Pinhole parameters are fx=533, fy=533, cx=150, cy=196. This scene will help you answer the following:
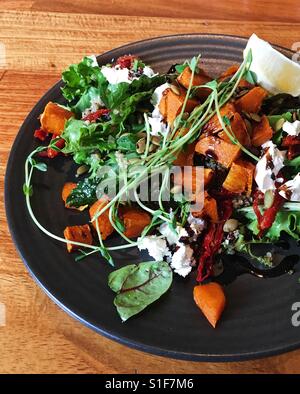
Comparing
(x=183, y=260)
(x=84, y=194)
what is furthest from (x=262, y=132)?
(x=84, y=194)

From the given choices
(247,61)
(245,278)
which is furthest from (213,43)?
(245,278)

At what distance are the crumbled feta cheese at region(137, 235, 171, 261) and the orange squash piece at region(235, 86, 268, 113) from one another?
16.0 inches

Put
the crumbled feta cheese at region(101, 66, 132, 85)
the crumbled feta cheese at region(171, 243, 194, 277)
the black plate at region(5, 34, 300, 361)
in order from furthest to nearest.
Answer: the crumbled feta cheese at region(101, 66, 132, 85), the crumbled feta cheese at region(171, 243, 194, 277), the black plate at region(5, 34, 300, 361)

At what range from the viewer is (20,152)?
1.54 metres

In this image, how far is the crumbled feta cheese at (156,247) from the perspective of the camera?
132 centimetres

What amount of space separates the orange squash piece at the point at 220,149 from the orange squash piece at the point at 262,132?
3.2 inches

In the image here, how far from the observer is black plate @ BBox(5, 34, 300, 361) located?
116cm

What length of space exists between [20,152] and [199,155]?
1.73ft

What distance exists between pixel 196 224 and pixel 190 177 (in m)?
0.12

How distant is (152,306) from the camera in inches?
48.9

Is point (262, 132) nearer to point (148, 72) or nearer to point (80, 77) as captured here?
point (148, 72)

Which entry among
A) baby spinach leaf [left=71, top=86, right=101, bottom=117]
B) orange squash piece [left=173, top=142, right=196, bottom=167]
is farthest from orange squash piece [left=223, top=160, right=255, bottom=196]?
baby spinach leaf [left=71, top=86, right=101, bottom=117]

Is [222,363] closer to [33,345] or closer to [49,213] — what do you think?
[33,345]

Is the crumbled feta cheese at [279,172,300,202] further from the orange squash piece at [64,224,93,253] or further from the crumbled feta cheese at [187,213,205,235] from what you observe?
the orange squash piece at [64,224,93,253]
